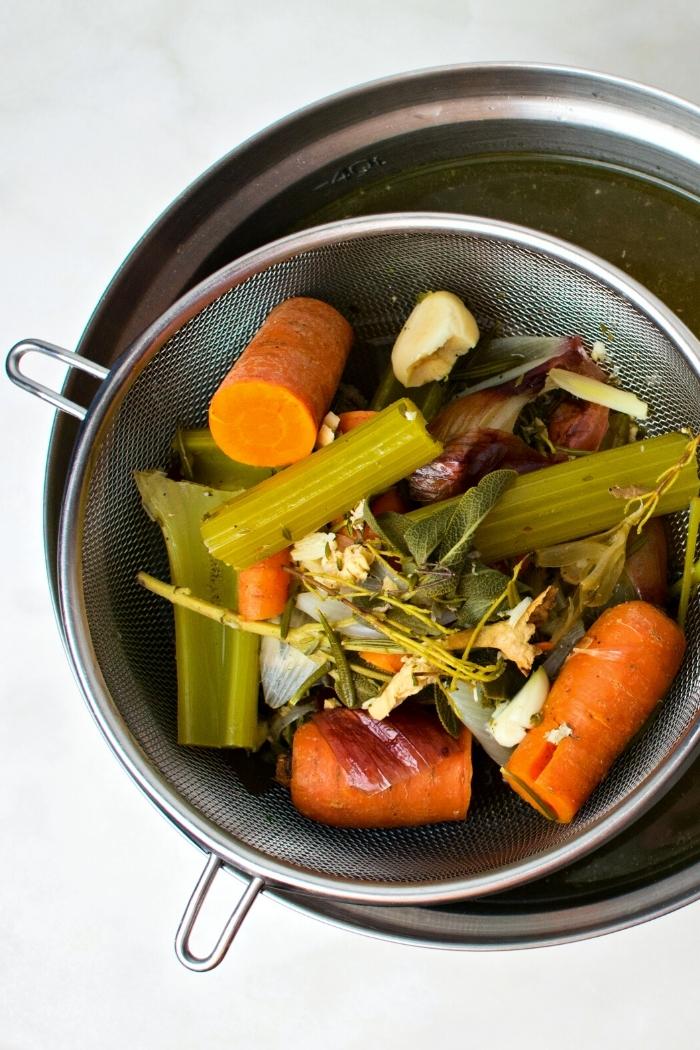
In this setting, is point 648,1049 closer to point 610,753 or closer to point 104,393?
point 610,753

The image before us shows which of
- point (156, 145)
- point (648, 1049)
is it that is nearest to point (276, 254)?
point (156, 145)

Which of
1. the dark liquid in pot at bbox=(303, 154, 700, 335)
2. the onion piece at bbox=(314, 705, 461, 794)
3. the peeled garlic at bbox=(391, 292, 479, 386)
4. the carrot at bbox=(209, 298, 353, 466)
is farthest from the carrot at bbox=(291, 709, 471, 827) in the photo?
the dark liquid in pot at bbox=(303, 154, 700, 335)

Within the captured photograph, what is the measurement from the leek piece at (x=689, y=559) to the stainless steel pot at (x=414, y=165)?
0.28 metres

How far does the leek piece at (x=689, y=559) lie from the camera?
1.28m

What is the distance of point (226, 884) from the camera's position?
153 cm

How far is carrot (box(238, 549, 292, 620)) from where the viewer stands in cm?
127

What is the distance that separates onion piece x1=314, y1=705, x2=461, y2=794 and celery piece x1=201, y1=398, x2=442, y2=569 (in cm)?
27

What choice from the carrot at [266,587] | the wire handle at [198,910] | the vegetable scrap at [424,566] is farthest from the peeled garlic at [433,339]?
the wire handle at [198,910]

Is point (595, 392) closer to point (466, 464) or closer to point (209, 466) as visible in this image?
point (466, 464)

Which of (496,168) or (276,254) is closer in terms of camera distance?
(276,254)

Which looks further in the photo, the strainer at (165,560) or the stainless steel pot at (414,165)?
the stainless steel pot at (414,165)

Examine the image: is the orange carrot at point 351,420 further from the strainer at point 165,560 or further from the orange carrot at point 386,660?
the orange carrot at point 386,660

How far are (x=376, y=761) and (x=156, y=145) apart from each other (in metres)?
1.13

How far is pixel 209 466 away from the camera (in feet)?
4.55
